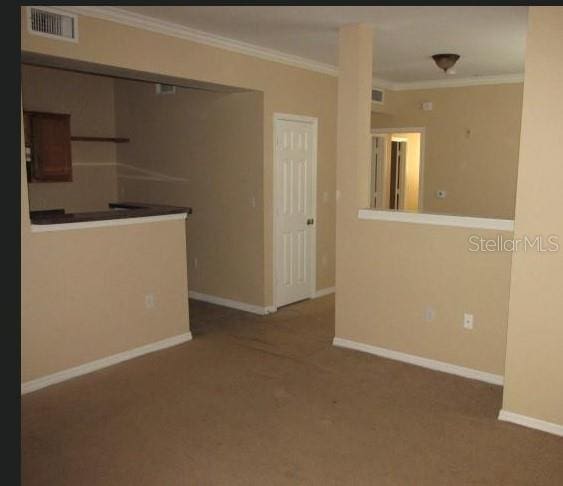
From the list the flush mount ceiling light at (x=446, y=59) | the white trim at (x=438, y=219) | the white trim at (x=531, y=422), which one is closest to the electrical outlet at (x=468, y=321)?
the white trim at (x=438, y=219)

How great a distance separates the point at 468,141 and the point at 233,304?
378 cm

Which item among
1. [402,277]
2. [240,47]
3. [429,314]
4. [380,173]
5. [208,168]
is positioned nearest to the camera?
[429,314]

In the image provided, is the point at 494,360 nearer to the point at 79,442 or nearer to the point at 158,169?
the point at 79,442

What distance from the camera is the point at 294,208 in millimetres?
5855

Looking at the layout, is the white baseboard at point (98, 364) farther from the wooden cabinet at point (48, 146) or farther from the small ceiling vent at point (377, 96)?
the small ceiling vent at point (377, 96)

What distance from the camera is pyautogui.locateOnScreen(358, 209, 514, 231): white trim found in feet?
12.3

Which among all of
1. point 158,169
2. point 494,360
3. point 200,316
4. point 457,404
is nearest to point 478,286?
point 494,360

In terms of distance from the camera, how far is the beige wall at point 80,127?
5.79 m

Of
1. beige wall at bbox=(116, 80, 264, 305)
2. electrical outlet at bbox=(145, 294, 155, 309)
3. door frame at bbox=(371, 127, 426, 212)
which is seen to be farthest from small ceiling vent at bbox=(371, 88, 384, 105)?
electrical outlet at bbox=(145, 294, 155, 309)

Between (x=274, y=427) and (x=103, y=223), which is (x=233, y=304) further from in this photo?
(x=274, y=427)

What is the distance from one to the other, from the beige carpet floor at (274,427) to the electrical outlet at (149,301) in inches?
15.5

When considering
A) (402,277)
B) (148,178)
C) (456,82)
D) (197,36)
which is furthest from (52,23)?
(456,82)

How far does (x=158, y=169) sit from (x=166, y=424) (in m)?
3.63

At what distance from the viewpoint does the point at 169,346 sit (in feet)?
15.1
